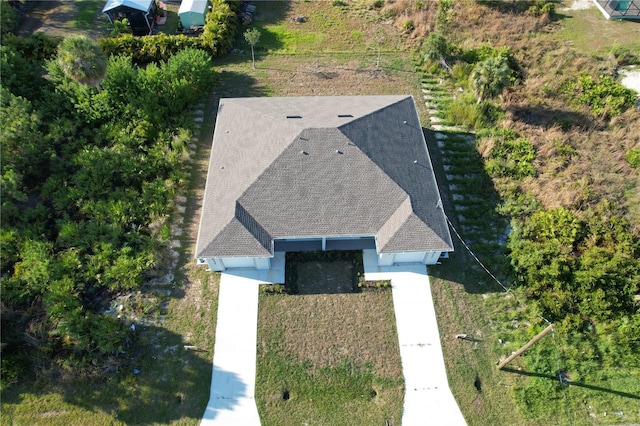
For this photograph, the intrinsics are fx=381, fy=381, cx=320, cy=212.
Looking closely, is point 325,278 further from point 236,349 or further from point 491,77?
point 491,77

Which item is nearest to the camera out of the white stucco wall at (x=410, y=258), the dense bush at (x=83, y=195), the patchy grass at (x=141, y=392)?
the patchy grass at (x=141, y=392)

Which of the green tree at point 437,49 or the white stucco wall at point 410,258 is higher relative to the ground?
the green tree at point 437,49

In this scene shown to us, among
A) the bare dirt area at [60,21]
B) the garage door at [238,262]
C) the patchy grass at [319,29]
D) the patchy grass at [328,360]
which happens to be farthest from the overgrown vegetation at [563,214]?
the bare dirt area at [60,21]

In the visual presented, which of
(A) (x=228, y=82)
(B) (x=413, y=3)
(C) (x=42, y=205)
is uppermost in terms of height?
(B) (x=413, y=3)

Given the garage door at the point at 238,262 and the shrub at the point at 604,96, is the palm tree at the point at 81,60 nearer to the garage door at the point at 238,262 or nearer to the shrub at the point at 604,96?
the garage door at the point at 238,262

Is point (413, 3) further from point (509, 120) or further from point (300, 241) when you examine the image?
point (300, 241)

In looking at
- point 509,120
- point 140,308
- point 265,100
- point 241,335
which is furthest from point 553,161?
point 140,308

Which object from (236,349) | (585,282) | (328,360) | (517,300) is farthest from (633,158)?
(236,349)
